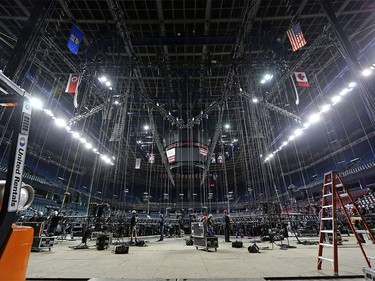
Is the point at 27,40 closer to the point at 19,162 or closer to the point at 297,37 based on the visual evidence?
the point at 19,162

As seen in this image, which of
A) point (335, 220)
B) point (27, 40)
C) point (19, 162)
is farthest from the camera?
point (27, 40)

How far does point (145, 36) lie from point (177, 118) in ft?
20.1

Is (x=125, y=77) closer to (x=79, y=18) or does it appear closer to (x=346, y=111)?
(x=79, y=18)

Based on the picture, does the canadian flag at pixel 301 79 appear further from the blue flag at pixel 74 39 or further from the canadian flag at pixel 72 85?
the canadian flag at pixel 72 85

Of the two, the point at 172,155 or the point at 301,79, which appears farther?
the point at 172,155

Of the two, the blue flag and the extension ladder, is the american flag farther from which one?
the blue flag

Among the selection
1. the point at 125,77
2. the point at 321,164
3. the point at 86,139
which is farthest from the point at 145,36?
the point at 321,164

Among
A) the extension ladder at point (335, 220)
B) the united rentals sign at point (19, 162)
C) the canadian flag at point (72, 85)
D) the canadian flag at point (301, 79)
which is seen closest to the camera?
the united rentals sign at point (19, 162)

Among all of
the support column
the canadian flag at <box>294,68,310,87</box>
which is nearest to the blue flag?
the support column

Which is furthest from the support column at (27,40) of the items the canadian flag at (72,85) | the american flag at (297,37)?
the american flag at (297,37)

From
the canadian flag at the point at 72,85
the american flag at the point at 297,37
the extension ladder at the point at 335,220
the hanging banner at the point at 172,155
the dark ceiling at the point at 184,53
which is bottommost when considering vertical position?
the extension ladder at the point at 335,220

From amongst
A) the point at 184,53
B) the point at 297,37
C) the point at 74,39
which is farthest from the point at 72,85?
the point at 297,37

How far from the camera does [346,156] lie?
22172 millimetres

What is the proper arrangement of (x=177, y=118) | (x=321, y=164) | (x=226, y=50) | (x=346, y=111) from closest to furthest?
(x=226, y=50) → (x=177, y=118) → (x=346, y=111) → (x=321, y=164)
